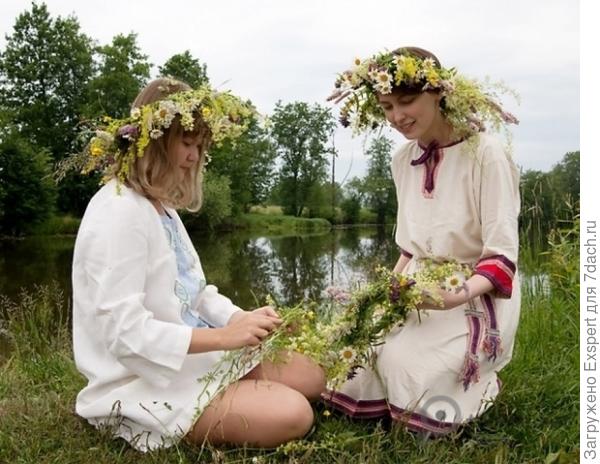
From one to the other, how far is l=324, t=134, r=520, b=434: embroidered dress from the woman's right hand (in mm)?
564

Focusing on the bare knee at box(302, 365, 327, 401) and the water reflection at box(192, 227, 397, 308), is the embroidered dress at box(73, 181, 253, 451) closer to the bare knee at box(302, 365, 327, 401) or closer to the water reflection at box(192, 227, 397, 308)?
the bare knee at box(302, 365, 327, 401)

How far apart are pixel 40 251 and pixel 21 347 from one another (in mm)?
17982

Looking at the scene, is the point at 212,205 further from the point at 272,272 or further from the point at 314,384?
the point at 314,384

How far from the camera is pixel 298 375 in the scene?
2914 mm

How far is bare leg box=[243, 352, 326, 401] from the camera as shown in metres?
2.86

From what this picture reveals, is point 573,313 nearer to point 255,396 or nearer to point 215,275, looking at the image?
point 255,396

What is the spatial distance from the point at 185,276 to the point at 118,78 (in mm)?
29768

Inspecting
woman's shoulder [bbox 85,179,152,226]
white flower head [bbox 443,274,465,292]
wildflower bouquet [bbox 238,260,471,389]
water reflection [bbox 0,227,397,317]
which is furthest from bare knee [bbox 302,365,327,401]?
water reflection [bbox 0,227,397,317]

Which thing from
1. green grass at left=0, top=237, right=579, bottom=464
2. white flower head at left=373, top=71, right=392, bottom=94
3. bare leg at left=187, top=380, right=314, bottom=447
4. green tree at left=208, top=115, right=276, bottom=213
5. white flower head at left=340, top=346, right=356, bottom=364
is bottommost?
green grass at left=0, top=237, right=579, bottom=464

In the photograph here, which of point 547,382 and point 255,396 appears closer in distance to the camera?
point 255,396

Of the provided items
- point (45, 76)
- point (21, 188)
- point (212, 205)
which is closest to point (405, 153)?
point (21, 188)

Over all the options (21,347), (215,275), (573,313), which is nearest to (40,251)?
(215,275)

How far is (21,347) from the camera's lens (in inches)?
183

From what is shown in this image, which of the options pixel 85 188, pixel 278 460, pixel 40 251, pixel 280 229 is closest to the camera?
pixel 278 460
